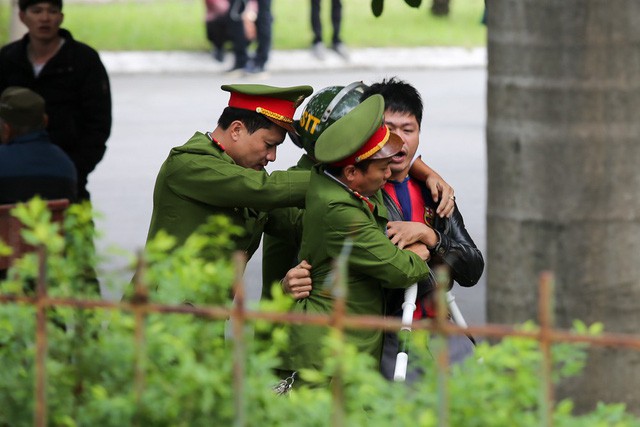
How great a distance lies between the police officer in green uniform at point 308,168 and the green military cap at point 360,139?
9.6 inches

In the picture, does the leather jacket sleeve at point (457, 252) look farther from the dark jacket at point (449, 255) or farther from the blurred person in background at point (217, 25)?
the blurred person in background at point (217, 25)

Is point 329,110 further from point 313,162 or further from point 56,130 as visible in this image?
point 56,130

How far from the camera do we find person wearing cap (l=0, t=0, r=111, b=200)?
23.1ft

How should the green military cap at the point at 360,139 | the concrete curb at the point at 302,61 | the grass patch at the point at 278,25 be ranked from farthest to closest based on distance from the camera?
1. the grass patch at the point at 278,25
2. the concrete curb at the point at 302,61
3. the green military cap at the point at 360,139

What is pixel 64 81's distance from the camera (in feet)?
23.1

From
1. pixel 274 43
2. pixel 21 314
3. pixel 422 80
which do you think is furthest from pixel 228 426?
pixel 274 43

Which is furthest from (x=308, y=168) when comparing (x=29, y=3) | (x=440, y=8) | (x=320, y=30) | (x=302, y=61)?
(x=440, y=8)

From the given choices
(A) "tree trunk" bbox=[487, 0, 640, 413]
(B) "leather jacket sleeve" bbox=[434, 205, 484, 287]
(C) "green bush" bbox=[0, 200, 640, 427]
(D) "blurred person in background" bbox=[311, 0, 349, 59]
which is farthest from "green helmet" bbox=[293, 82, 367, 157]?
(D) "blurred person in background" bbox=[311, 0, 349, 59]

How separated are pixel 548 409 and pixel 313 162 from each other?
99.1 inches

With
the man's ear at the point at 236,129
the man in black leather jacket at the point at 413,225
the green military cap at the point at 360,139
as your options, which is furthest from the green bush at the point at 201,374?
the man's ear at the point at 236,129

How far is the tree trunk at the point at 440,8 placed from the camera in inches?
952

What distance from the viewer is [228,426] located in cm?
278

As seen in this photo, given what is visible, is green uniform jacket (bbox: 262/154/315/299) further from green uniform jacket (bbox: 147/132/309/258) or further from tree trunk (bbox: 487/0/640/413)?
tree trunk (bbox: 487/0/640/413)

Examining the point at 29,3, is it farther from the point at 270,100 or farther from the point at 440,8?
the point at 440,8
